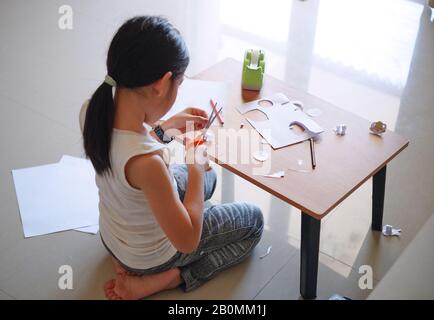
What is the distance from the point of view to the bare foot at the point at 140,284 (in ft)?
4.80

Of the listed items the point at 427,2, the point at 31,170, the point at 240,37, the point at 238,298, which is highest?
the point at 427,2

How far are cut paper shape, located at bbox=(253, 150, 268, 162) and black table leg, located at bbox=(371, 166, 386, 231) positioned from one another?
0.42m

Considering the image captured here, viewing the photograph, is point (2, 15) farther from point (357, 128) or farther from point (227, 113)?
point (357, 128)

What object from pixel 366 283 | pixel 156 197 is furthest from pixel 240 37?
pixel 156 197

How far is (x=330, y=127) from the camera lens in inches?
59.2

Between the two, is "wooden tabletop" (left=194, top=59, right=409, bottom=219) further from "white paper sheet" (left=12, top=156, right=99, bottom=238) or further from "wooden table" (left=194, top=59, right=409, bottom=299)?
"white paper sheet" (left=12, top=156, right=99, bottom=238)

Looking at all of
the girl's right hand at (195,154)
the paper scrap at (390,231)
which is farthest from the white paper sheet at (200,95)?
the paper scrap at (390,231)

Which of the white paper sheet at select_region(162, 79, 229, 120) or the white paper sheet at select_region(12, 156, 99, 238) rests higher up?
the white paper sheet at select_region(162, 79, 229, 120)

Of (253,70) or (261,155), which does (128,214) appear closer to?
(261,155)

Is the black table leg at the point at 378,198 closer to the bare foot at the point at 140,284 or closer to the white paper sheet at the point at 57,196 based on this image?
the bare foot at the point at 140,284

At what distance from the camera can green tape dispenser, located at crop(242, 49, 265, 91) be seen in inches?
62.4

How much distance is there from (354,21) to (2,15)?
186cm

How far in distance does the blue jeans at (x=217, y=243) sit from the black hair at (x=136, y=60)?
0.47m

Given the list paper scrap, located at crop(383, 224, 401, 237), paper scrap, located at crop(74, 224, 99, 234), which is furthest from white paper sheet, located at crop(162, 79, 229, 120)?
paper scrap, located at crop(383, 224, 401, 237)
